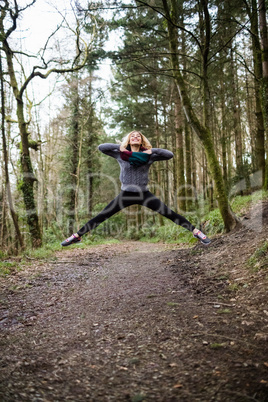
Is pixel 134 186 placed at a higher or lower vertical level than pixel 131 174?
lower

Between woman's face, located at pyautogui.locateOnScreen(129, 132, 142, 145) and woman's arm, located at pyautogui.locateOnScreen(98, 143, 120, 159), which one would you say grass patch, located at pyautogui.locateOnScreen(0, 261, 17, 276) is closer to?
woman's arm, located at pyautogui.locateOnScreen(98, 143, 120, 159)

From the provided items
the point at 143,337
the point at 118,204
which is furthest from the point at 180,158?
the point at 143,337

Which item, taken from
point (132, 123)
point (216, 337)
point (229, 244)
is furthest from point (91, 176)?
point (216, 337)

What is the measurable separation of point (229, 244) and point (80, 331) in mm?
4228

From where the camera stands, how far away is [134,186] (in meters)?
4.88

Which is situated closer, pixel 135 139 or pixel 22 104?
pixel 135 139

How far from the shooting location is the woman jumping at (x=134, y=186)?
4.84 m

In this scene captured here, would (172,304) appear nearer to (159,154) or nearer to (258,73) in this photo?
(159,154)

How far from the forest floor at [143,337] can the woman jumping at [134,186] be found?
3.53ft

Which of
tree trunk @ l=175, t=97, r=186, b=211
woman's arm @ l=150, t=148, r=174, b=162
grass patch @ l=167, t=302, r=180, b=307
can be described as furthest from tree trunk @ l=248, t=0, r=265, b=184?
grass patch @ l=167, t=302, r=180, b=307

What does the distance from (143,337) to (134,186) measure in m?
2.65

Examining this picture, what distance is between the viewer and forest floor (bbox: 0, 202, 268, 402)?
6.59 ft

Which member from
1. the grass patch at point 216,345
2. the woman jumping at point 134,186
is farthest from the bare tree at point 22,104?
the grass patch at point 216,345

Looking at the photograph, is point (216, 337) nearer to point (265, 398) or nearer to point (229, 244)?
point (265, 398)
